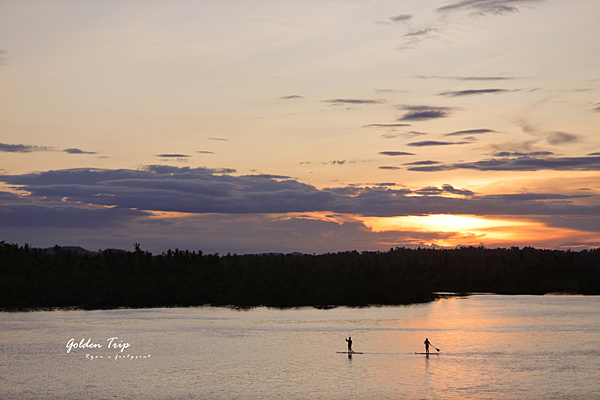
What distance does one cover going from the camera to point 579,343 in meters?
101

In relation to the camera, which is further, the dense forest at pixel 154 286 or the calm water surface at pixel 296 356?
the dense forest at pixel 154 286

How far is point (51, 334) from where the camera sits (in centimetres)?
10775

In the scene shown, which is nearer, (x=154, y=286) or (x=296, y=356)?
(x=296, y=356)

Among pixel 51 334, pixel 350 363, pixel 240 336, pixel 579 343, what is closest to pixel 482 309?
pixel 579 343

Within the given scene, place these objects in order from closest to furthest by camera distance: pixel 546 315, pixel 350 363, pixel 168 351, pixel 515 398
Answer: pixel 515 398 → pixel 350 363 → pixel 168 351 → pixel 546 315

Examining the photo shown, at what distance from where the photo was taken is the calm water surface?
2496 inches

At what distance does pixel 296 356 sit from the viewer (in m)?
86.7

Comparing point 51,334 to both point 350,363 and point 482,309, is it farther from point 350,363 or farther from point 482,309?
point 482,309

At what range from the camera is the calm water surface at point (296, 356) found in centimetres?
6341

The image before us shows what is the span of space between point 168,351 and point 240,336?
772 inches

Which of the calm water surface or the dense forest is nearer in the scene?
the calm water surface

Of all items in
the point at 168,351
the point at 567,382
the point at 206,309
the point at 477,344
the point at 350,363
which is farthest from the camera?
the point at 206,309

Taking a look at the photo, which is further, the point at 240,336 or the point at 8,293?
the point at 8,293

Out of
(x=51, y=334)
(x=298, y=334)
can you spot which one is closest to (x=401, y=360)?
(x=298, y=334)
